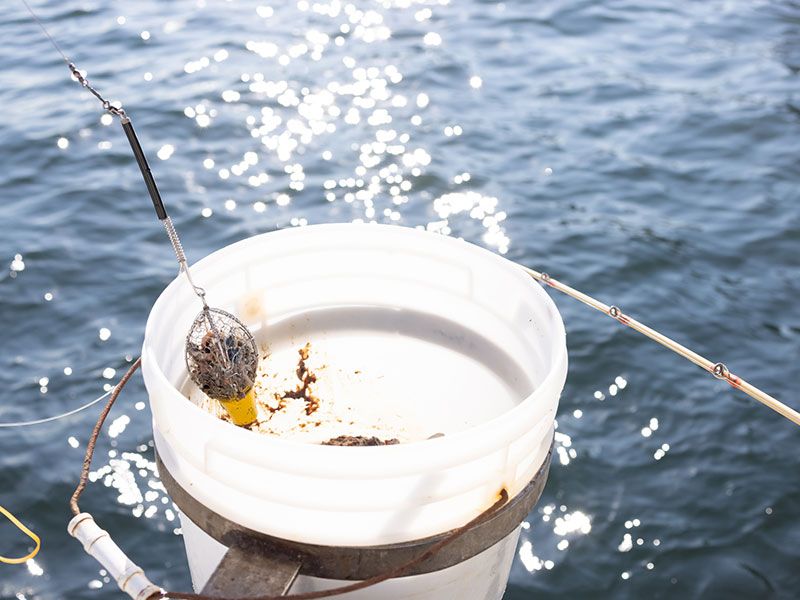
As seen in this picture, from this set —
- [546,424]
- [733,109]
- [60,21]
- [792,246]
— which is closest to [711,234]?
[792,246]

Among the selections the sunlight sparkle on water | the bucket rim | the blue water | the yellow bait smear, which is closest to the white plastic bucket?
the bucket rim

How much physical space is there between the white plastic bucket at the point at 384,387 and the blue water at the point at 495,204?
2519 millimetres

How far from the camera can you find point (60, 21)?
9.38 metres

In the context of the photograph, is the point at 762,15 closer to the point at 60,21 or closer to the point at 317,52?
the point at 317,52

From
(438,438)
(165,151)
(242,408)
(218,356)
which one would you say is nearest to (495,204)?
(165,151)

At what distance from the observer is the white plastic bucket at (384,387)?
1.23 meters

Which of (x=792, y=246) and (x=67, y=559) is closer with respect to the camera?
(x=67, y=559)

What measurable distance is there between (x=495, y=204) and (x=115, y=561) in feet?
17.9

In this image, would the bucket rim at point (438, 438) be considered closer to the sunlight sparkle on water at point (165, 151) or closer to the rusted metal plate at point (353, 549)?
the rusted metal plate at point (353, 549)

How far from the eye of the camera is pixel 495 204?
652 cm

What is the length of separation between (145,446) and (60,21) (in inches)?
261

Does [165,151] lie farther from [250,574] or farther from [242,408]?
[250,574]

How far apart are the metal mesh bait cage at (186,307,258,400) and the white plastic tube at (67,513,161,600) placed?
1.09ft

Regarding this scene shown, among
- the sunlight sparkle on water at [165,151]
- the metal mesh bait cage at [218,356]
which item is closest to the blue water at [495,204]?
the sunlight sparkle on water at [165,151]
